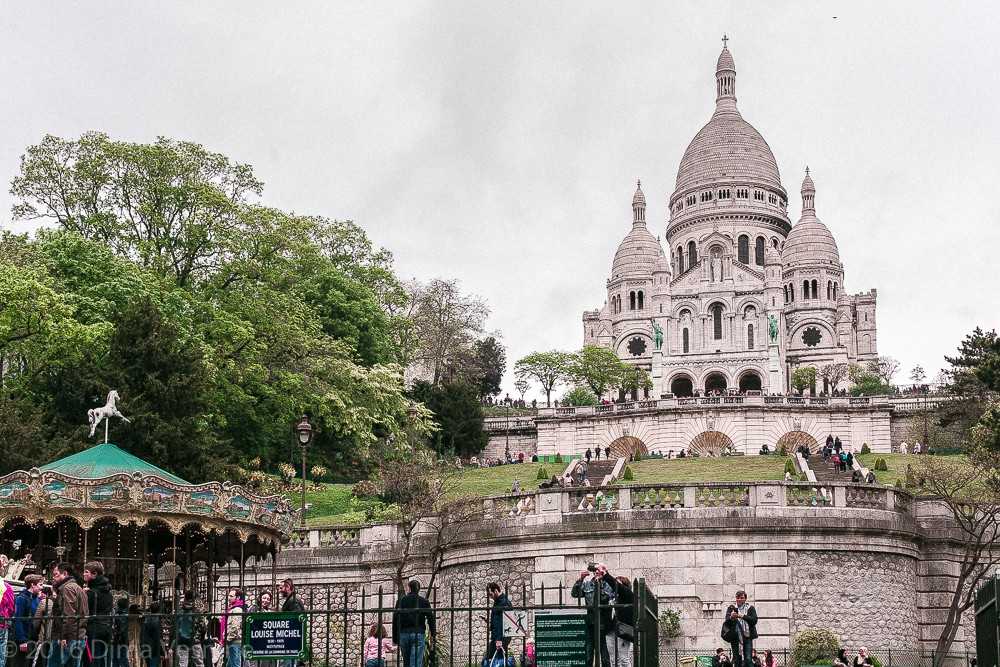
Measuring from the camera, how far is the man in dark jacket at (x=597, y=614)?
14.9 m

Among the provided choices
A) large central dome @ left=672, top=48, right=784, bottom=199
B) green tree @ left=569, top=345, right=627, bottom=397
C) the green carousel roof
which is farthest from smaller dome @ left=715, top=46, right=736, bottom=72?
the green carousel roof

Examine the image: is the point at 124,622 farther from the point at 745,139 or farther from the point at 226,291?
the point at 745,139

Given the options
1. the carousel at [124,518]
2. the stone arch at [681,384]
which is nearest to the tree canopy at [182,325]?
the carousel at [124,518]

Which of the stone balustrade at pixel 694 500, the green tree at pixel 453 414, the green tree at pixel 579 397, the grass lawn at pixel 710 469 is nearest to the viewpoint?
the stone balustrade at pixel 694 500

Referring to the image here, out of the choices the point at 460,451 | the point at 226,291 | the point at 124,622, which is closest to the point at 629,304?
the point at 460,451

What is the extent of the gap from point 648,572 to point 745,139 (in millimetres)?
110356

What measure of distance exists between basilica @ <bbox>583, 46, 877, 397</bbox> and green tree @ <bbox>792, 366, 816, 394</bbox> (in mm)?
1521

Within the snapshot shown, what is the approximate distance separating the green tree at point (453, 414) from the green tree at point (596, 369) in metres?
23.7

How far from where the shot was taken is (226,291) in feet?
182

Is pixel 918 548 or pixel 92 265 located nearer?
pixel 918 548

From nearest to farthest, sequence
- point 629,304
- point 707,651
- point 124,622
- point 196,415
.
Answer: point 124,622, point 707,651, point 196,415, point 629,304

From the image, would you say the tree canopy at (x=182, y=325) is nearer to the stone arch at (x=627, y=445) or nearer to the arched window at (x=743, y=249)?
the stone arch at (x=627, y=445)

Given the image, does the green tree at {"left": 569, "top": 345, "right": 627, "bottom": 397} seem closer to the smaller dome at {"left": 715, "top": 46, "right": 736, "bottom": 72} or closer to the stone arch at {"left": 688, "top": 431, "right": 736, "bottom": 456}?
the stone arch at {"left": 688, "top": 431, "right": 736, "bottom": 456}

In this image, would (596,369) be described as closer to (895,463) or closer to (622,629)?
(895,463)
